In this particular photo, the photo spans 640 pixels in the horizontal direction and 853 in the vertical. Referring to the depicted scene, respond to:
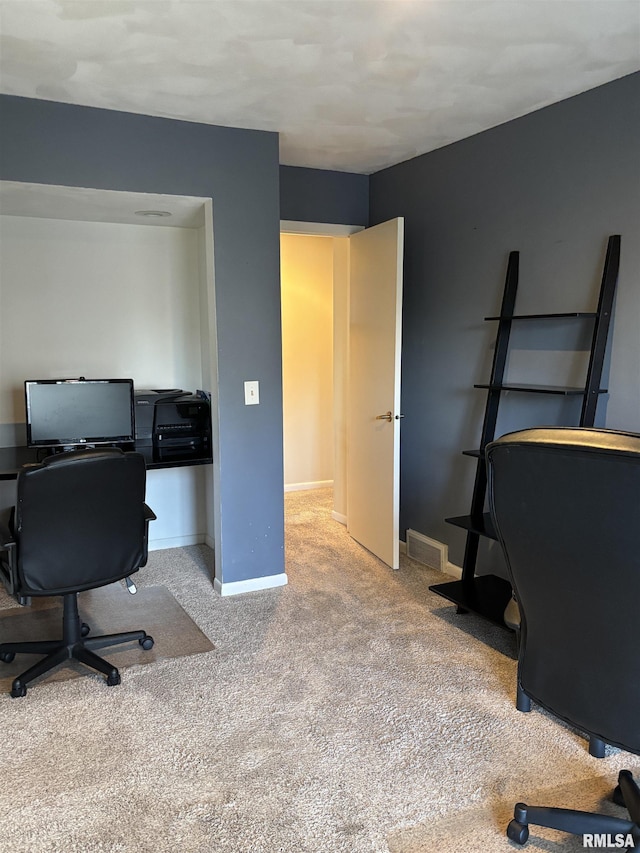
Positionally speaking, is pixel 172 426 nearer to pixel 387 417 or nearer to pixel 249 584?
pixel 249 584

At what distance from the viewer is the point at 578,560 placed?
53.9 inches

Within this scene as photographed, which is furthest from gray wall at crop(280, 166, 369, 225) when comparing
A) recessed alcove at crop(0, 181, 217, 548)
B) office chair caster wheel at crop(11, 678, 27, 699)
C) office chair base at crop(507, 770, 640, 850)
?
office chair base at crop(507, 770, 640, 850)

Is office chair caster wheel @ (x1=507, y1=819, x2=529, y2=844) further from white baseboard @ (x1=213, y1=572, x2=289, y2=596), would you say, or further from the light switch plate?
the light switch plate

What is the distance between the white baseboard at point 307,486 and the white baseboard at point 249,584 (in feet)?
7.26

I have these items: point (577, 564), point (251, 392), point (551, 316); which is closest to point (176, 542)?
point (251, 392)

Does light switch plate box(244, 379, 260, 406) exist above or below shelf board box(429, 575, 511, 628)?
above

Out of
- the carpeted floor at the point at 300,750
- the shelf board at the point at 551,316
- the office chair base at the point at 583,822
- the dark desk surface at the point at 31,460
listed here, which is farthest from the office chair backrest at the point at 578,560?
the dark desk surface at the point at 31,460

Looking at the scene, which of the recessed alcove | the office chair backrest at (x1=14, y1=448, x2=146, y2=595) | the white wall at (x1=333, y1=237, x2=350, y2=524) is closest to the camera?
the office chair backrest at (x1=14, y1=448, x2=146, y2=595)

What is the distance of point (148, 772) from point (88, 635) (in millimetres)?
1087

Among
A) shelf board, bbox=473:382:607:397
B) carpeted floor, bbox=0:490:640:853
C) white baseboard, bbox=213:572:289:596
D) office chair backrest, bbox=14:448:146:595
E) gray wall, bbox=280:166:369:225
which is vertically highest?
gray wall, bbox=280:166:369:225

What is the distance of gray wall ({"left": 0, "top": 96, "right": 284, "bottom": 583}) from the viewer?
2.84 m

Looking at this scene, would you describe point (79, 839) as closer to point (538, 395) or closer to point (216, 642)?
point (216, 642)

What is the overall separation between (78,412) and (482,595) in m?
2.31

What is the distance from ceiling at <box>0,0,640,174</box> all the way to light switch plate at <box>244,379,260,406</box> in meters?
1.28
